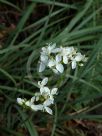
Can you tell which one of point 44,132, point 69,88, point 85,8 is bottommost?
point 44,132

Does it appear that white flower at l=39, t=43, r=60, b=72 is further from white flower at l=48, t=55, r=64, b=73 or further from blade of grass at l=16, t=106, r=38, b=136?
→ blade of grass at l=16, t=106, r=38, b=136

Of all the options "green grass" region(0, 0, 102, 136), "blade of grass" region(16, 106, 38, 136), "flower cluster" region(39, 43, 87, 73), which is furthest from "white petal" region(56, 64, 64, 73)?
"blade of grass" region(16, 106, 38, 136)

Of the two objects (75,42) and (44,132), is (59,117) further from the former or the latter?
(75,42)

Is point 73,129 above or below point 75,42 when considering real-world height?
below

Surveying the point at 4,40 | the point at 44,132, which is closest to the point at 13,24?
the point at 4,40

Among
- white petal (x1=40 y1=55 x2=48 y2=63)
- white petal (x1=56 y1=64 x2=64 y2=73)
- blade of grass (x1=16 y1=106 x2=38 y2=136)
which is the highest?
white petal (x1=40 y1=55 x2=48 y2=63)

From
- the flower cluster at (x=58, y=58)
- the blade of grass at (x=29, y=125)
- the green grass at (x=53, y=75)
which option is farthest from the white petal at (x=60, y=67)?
the blade of grass at (x=29, y=125)
